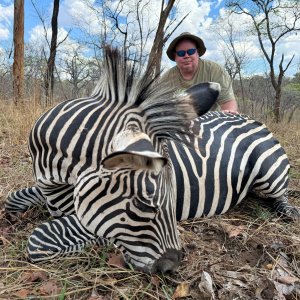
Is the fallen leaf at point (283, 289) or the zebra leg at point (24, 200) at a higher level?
the zebra leg at point (24, 200)

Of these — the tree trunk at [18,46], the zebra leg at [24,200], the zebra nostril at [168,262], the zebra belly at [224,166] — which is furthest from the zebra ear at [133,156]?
the tree trunk at [18,46]

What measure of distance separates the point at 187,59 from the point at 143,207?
9.87ft

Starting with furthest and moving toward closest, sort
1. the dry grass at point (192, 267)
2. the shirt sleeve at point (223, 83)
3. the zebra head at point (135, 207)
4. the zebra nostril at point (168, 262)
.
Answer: the shirt sleeve at point (223, 83)
the dry grass at point (192, 267)
the zebra nostril at point (168, 262)
the zebra head at point (135, 207)

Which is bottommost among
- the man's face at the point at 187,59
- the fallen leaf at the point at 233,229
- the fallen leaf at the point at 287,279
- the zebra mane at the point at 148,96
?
the fallen leaf at the point at 287,279

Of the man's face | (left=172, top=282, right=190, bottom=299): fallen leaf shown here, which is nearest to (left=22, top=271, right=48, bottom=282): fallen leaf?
(left=172, top=282, right=190, bottom=299): fallen leaf

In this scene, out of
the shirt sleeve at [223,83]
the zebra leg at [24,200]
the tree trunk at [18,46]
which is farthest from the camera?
the tree trunk at [18,46]

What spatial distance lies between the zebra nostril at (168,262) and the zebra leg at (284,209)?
133cm

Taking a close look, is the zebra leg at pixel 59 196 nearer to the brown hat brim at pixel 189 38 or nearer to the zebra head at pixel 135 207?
the zebra head at pixel 135 207

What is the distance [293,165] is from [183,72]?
1829mm

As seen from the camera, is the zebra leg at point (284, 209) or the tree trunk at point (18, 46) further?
the tree trunk at point (18, 46)

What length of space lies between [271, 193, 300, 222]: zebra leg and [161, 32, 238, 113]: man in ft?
5.00

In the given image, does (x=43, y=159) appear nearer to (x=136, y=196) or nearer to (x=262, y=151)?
(x=136, y=196)

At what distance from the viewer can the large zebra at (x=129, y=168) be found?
54.3 inches

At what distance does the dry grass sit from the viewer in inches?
61.8
